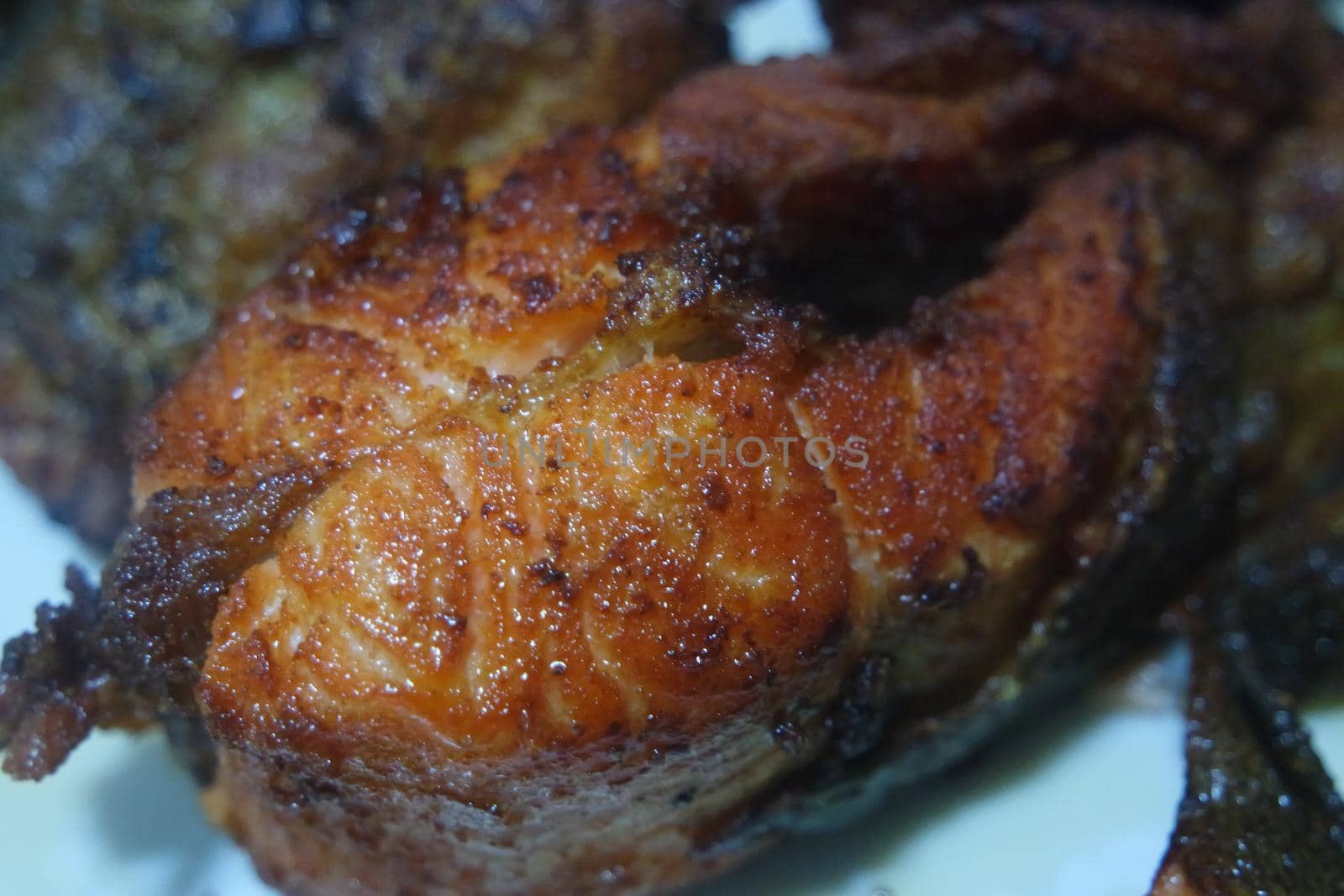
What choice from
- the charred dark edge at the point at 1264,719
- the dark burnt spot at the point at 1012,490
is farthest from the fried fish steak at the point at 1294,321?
the dark burnt spot at the point at 1012,490

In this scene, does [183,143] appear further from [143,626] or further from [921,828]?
[921,828]

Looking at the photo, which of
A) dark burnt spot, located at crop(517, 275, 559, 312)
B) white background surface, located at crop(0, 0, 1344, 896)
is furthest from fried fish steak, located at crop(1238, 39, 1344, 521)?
dark burnt spot, located at crop(517, 275, 559, 312)

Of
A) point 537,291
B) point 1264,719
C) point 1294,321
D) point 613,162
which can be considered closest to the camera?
point 537,291

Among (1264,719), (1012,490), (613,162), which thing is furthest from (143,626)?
(1264,719)

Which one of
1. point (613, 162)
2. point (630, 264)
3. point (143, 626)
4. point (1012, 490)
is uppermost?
point (613, 162)

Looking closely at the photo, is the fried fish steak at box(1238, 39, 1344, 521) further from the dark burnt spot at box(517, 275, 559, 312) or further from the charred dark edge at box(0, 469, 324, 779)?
the charred dark edge at box(0, 469, 324, 779)

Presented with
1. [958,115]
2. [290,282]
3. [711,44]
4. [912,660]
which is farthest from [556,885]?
[711,44]

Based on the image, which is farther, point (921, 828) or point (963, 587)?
point (921, 828)
